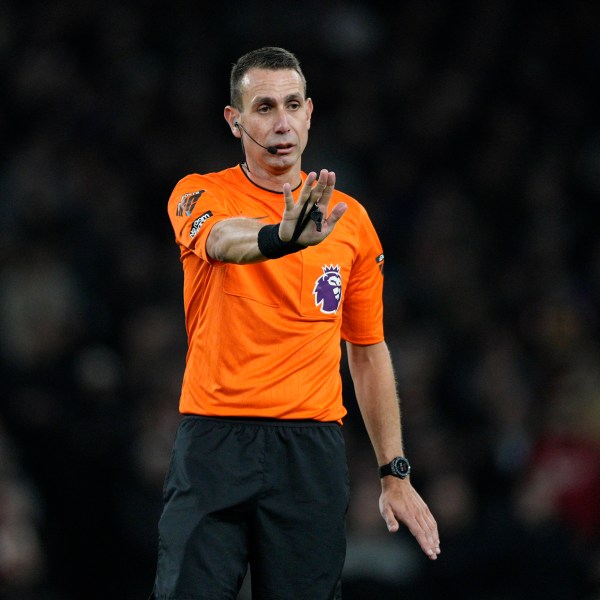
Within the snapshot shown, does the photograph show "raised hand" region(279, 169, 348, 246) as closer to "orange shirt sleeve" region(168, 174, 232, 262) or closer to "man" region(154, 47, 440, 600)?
"man" region(154, 47, 440, 600)

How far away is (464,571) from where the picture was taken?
7602mm

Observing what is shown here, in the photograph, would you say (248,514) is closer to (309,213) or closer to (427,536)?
(427,536)

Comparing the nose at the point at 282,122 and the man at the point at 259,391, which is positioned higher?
the nose at the point at 282,122

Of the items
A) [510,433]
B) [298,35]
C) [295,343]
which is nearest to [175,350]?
[510,433]

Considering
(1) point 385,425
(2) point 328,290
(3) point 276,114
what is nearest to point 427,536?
(1) point 385,425

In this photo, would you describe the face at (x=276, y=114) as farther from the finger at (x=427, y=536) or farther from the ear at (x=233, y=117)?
the finger at (x=427, y=536)

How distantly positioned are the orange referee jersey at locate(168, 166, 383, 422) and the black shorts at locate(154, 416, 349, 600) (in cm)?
9

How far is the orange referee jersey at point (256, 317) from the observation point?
177 inches

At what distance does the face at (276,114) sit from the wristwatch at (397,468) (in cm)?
120

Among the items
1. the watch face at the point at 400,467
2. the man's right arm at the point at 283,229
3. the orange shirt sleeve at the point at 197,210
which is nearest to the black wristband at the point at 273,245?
the man's right arm at the point at 283,229

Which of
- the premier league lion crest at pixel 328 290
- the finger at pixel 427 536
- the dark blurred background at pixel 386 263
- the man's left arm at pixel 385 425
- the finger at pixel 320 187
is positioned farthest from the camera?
the dark blurred background at pixel 386 263

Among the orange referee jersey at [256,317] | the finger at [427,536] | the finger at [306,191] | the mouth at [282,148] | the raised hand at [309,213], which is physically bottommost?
the finger at [427,536]

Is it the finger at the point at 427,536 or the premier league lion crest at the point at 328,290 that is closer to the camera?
the premier league lion crest at the point at 328,290

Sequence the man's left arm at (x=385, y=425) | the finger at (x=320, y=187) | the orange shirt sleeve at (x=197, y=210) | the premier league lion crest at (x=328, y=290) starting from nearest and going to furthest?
the finger at (x=320, y=187) → the orange shirt sleeve at (x=197, y=210) → the premier league lion crest at (x=328, y=290) → the man's left arm at (x=385, y=425)
